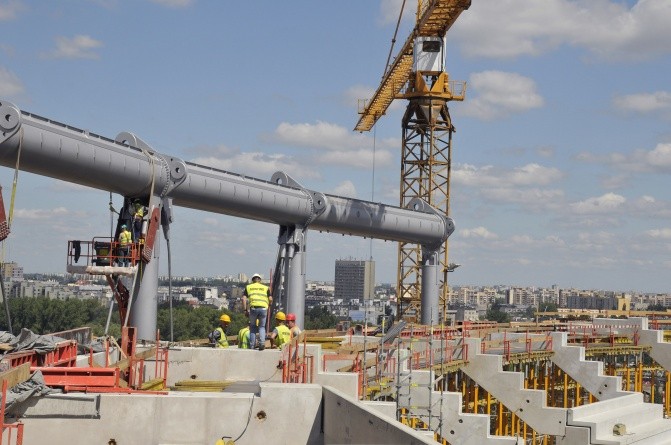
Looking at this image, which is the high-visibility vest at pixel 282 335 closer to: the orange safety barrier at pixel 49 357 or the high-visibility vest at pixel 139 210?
the orange safety barrier at pixel 49 357

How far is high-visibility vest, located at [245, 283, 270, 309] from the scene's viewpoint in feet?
70.4

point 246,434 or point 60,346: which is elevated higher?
point 60,346

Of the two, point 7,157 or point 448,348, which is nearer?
Result: point 7,157

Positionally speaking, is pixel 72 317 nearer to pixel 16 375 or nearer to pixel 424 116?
pixel 424 116

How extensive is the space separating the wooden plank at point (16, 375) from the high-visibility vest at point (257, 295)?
23.4 feet

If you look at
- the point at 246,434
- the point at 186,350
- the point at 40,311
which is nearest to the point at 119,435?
the point at 246,434

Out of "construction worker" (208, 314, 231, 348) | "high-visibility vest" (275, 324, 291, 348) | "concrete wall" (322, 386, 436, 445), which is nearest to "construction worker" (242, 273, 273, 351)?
"high-visibility vest" (275, 324, 291, 348)

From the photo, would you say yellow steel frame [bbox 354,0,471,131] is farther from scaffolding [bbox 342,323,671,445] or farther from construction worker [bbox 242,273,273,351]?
construction worker [bbox 242,273,273,351]

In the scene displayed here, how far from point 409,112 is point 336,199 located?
20.6m

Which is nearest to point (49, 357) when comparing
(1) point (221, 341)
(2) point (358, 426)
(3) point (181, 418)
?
(3) point (181, 418)

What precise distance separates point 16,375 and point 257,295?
7.91m

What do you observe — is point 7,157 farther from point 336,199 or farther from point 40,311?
point 40,311

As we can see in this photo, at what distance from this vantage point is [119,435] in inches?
607

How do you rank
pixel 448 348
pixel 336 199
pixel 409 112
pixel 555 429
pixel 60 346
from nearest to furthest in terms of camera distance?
pixel 60 346, pixel 555 429, pixel 448 348, pixel 336 199, pixel 409 112
